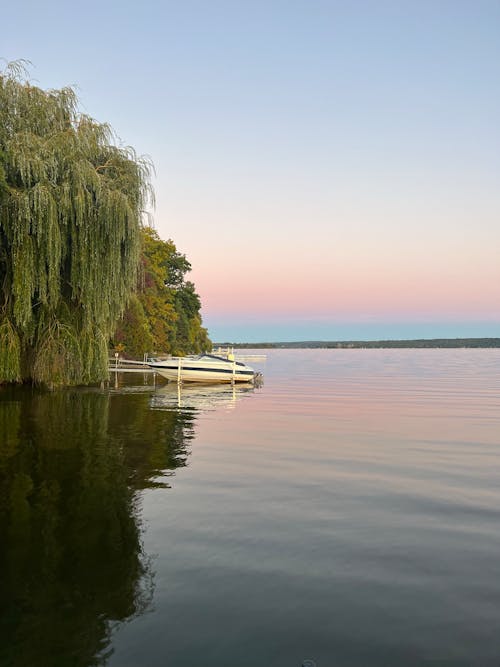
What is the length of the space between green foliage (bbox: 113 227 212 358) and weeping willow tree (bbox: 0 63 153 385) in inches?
731

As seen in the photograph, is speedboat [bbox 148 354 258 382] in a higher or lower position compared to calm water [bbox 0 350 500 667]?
higher

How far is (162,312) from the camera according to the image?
61.1 meters

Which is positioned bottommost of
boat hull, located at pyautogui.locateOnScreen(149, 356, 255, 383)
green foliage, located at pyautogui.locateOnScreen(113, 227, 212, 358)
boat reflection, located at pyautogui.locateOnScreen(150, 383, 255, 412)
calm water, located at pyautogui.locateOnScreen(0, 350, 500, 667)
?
boat reflection, located at pyautogui.locateOnScreen(150, 383, 255, 412)

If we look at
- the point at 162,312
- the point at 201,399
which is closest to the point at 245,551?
the point at 201,399

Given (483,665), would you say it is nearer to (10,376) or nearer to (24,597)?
(24,597)

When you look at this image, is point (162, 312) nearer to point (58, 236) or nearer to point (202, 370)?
point (202, 370)

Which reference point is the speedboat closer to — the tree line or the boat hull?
the boat hull

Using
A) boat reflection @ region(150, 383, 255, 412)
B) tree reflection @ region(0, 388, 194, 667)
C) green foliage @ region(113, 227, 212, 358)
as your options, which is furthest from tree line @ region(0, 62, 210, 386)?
green foliage @ region(113, 227, 212, 358)

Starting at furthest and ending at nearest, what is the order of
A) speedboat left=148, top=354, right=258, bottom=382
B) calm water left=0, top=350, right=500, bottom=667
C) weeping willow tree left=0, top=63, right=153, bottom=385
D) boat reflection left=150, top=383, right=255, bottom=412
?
1. speedboat left=148, top=354, right=258, bottom=382
2. boat reflection left=150, top=383, right=255, bottom=412
3. weeping willow tree left=0, top=63, right=153, bottom=385
4. calm water left=0, top=350, right=500, bottom=667

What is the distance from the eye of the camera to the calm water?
4301mm

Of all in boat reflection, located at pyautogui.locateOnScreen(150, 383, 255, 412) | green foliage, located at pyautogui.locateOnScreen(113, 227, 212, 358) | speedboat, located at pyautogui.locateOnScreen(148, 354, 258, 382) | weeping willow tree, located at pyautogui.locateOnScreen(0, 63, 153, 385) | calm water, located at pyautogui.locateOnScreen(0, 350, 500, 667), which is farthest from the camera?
green foliage, located at pyautogui.locateOnScreen(113, 227, 212, 358)

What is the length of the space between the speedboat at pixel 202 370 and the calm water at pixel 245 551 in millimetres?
20248

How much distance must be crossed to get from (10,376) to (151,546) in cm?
1542

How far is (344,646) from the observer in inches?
169
